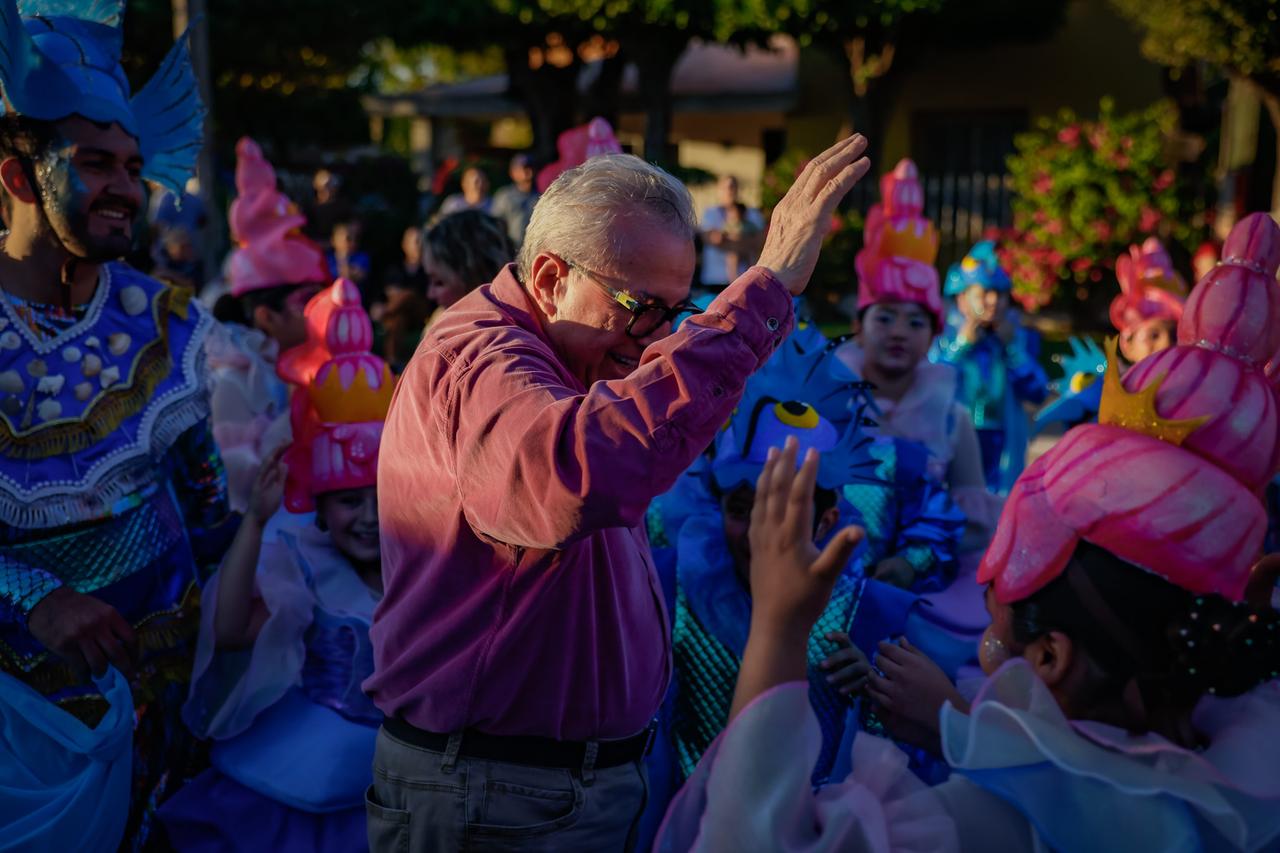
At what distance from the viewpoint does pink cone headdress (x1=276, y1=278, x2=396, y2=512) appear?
365cm

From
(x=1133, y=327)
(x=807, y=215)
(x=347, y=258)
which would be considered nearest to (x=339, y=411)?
(x=807, y=215)

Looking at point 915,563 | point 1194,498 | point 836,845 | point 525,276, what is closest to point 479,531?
point 525,276

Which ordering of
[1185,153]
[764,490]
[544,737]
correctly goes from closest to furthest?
[764,490] → [544,737] → [1185,153]

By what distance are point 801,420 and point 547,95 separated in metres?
17.9

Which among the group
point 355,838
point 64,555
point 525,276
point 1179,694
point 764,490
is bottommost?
point 355,838

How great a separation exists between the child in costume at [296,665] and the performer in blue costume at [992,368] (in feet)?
11.3

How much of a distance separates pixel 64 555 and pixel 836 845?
205cm

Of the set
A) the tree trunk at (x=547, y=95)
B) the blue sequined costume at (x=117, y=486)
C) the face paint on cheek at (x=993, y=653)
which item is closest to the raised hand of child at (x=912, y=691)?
the face paint on cheek at (x=993, y=653)

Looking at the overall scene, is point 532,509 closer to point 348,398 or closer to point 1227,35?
point 348,398

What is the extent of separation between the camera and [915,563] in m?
3.96

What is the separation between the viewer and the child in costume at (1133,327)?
16.5 feet

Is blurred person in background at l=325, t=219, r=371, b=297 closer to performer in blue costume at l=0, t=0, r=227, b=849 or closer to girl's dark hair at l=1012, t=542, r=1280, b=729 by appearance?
performer in blue costume at l=0, t=0, r=227, b=849

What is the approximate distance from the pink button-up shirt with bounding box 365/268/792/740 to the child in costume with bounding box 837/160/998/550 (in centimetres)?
241

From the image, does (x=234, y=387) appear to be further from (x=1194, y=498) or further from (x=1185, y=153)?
(x=1185, y=153)
